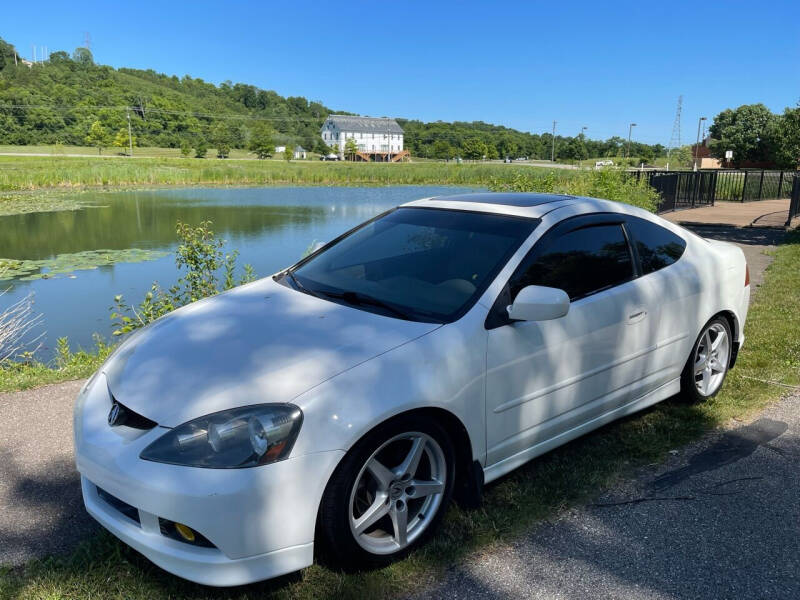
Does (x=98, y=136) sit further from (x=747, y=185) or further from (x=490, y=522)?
(x=490, y=522)

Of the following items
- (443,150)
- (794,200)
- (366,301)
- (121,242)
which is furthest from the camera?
(443,150)

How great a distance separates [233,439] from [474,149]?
13959 cm

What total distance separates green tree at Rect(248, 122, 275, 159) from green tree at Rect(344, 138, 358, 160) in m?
25.2

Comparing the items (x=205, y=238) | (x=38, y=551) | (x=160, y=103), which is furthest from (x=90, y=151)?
(x=38, y=551)

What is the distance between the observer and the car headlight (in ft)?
7.61

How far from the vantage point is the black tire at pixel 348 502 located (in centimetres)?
245

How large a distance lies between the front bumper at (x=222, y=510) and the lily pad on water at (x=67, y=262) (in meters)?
12.1

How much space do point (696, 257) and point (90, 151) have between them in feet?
320

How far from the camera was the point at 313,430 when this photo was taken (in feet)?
7.80

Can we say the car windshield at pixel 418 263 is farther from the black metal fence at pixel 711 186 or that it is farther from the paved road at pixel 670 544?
the black metal fence at pixel 711 186

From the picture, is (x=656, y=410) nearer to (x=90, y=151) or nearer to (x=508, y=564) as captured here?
(x=508, y=564)

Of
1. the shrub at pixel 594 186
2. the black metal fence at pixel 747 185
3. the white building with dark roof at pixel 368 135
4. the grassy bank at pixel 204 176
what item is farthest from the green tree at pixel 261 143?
the shrub at pixel 594 186

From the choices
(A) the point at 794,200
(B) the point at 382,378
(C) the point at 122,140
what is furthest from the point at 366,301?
(C) the point at 122,140

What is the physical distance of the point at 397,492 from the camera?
2727 mm
